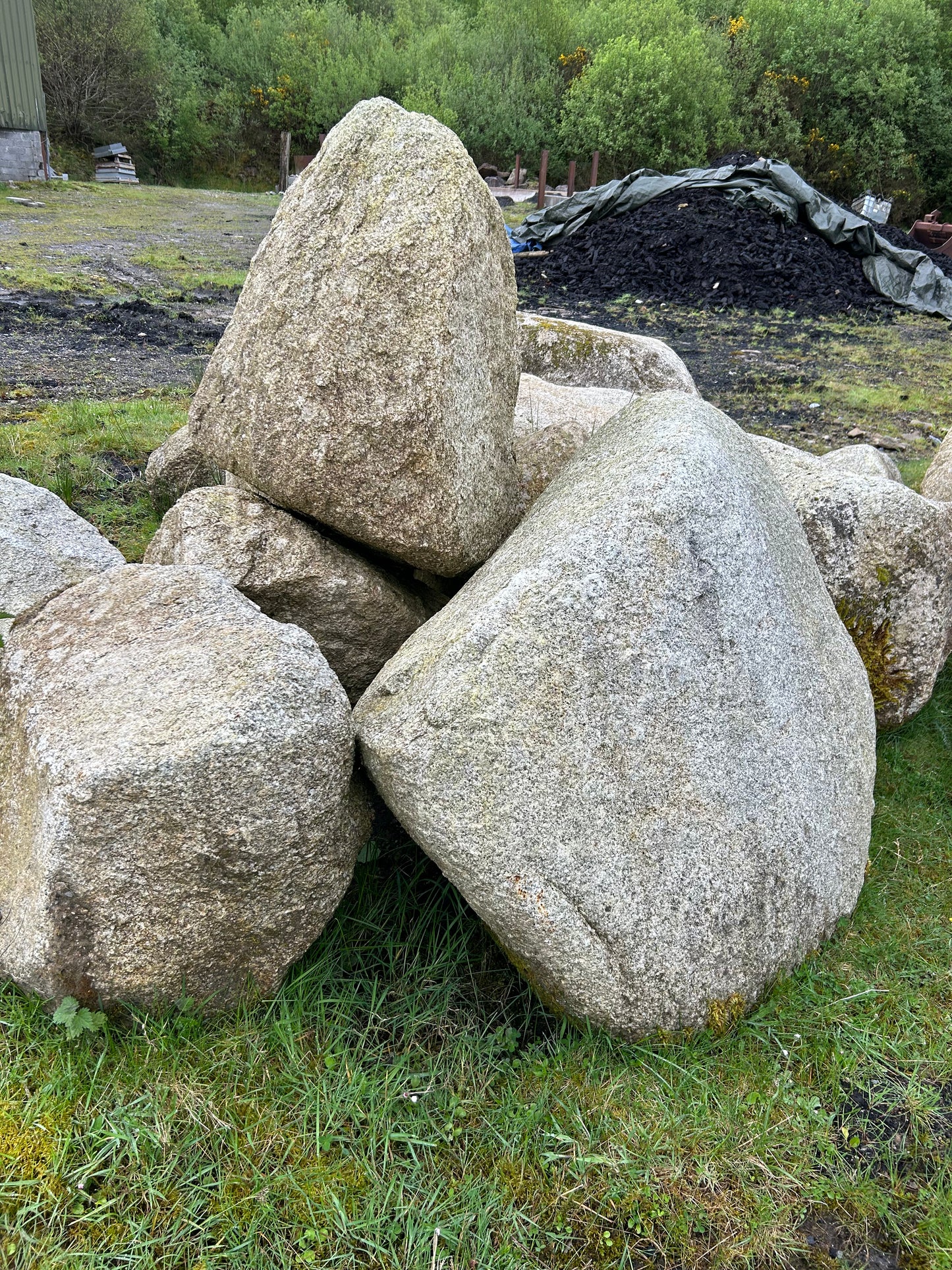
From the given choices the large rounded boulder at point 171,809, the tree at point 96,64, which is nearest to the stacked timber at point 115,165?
the tree at point 96,64

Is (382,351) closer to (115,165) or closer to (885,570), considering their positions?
(885,570)

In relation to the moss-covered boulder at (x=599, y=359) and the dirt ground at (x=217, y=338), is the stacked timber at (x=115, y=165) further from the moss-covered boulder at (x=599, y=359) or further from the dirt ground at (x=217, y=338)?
the moss-covered boulder at (x=599, y=359)

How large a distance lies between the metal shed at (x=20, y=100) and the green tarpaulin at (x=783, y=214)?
10969 mm

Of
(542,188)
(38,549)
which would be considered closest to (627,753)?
(38,549)

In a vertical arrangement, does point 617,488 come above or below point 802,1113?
above

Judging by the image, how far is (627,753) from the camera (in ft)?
7.15

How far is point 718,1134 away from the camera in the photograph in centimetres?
216

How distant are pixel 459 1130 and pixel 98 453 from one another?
156 inches

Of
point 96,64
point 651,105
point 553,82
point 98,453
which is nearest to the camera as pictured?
point 98,453

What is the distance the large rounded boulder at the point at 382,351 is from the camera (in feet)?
8.82

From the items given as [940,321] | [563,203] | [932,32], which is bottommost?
[940,321]

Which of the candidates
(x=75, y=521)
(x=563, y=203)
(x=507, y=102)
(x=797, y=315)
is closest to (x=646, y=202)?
(x=563, y=203)

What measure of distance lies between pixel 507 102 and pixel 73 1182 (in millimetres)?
28886

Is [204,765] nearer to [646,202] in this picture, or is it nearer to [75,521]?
[75,521]
